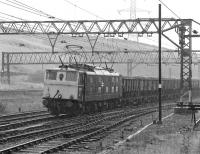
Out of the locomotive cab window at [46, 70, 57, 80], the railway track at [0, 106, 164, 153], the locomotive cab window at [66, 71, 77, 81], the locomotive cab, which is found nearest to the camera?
the railway track at [0, 106, 164, 153]

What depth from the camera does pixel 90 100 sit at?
28391 mm

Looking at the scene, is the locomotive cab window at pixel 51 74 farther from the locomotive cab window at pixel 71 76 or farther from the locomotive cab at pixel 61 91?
the locomotive cab window at pixel 71 76

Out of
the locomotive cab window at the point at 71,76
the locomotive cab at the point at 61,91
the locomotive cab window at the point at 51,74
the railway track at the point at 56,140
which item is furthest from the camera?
the locomotive cab window at the point at 51,74

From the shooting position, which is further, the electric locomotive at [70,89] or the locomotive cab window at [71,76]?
the locomotive cab window at [71,76]

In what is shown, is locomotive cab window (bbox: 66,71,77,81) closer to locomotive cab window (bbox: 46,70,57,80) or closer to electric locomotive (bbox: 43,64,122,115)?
electric locomotive (bbox: 43,64,122,115)

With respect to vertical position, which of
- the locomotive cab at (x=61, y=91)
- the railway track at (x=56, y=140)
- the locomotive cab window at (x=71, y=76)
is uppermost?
the locomotive cab window at (x=71, y=76)

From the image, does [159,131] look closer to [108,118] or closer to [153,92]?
[108,118]

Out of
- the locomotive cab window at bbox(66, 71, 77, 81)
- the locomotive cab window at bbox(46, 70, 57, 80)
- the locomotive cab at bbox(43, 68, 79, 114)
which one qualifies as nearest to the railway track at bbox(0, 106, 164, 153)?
the locomotive cab at bbox(43, 68, 79, 114)

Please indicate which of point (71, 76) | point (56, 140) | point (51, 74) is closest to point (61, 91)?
point (71, 76)

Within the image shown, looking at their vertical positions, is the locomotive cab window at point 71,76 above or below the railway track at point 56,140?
above

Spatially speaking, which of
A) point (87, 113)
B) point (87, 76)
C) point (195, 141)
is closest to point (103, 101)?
point (87, 113)

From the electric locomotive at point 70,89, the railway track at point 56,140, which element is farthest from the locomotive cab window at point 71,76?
the railway track at point 56,140

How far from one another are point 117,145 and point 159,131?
16.6 feet

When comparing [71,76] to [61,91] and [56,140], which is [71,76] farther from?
[56,140]
